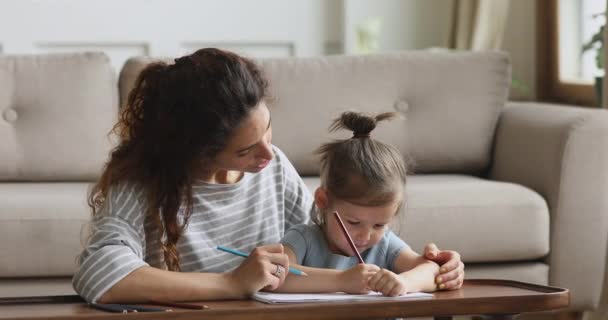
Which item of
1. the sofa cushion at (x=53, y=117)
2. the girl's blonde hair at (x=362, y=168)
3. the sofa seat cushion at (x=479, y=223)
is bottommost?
the sofa seat cushion at (x=479, y=223)

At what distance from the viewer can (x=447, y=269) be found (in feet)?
4.38

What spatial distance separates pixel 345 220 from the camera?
1.36 meters

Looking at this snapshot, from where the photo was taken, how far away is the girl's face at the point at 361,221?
1.35 metres

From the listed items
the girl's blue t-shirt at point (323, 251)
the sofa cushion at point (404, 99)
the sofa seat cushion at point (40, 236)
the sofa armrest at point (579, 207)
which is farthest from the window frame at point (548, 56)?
the girl's blue t-shirt at point (323, 251)

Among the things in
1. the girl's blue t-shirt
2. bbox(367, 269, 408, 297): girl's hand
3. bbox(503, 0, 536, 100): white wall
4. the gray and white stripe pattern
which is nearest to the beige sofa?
the gray and white stripe pattern

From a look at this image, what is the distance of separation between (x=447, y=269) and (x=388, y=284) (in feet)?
0.44

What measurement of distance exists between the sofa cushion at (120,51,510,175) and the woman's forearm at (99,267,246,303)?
5.15 ft

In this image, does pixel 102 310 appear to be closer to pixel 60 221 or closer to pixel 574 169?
pixel 60 221

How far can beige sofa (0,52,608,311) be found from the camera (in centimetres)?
237

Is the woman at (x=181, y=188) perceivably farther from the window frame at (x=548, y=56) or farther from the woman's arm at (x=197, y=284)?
the window frame at (x=548, y=56)

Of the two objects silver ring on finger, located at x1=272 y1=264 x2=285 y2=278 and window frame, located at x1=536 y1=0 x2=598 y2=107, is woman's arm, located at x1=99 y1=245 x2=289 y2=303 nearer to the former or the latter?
silver ring on finger, located at x1=272 y1=264 x2=285 y2=278

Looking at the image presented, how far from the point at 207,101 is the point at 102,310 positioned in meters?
0.34

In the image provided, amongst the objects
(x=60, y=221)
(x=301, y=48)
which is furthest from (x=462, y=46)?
(x=60, y=221)

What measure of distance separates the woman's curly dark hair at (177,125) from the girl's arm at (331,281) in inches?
8.9
